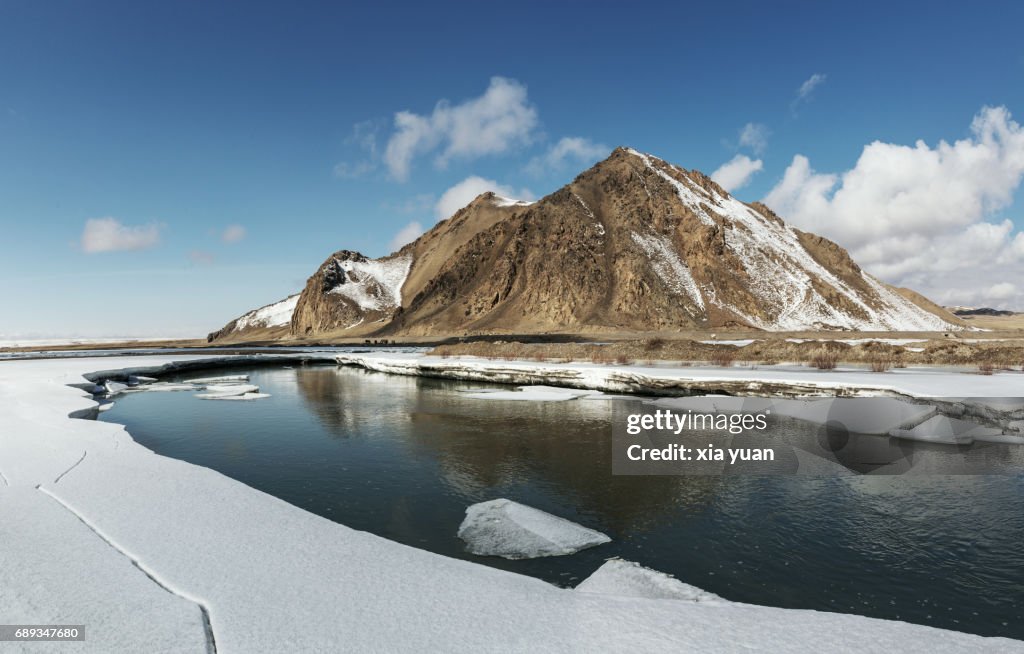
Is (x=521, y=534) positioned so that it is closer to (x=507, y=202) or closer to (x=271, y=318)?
(x=507, y=202)

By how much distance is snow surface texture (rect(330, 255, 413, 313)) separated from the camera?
156 metres

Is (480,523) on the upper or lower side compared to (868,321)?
lower

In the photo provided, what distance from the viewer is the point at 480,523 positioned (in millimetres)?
8312

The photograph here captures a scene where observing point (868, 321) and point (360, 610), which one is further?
point (868, 321)

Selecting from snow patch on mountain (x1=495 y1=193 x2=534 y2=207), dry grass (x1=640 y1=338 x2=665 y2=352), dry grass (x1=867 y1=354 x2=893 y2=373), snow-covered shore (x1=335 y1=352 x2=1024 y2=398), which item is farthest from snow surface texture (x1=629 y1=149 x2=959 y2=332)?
snow-covered shore (x1=335 y1=352 x2=1024 y2=398)

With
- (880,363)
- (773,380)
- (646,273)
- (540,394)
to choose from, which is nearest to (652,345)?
(880,363)

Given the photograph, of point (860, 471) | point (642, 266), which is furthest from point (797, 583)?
point (642, 266)

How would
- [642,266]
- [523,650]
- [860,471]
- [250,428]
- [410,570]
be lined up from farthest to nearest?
[642,266]
[250,428]
[860,471]
[410,570]
[523,650]

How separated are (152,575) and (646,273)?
100852 millimetres

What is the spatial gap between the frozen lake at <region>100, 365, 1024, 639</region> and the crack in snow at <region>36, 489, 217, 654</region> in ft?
10.3

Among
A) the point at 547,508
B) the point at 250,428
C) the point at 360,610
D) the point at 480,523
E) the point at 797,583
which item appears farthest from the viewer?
the point at 250,428

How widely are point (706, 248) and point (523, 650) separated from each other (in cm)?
11215

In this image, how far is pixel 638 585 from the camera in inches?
233

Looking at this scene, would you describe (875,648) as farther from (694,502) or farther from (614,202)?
(614,202)
